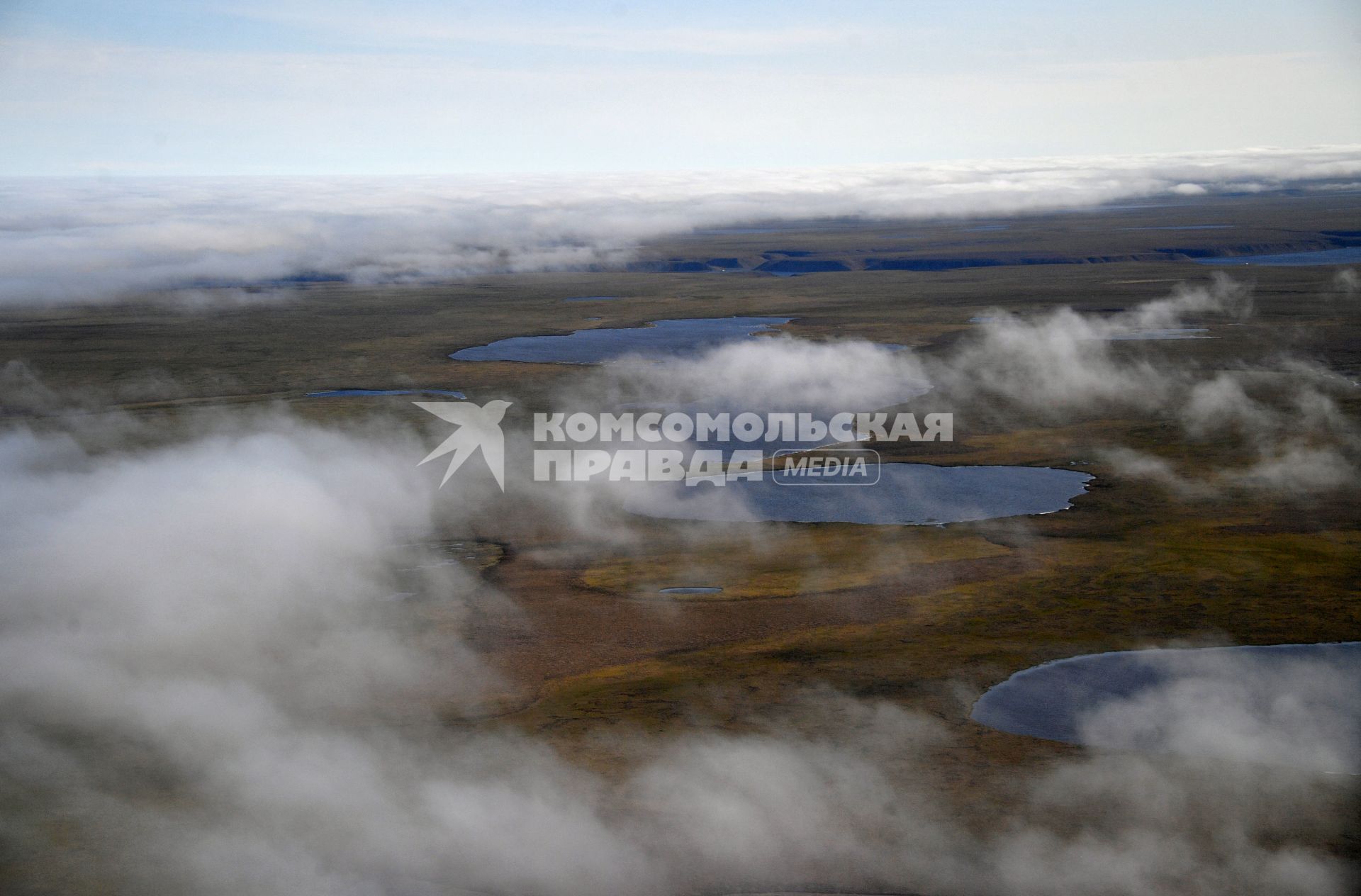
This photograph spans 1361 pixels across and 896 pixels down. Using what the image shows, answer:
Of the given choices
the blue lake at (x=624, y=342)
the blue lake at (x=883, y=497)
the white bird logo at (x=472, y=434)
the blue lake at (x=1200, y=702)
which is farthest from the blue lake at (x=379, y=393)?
the blue lake at (x=1200, y=702)

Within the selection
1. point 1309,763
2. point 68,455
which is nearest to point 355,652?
point 1309,763

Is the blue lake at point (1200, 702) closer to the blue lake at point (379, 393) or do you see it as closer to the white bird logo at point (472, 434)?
the white bird logo at point (472, 434)

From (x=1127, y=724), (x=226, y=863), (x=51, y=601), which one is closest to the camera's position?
(x=226, y=863)

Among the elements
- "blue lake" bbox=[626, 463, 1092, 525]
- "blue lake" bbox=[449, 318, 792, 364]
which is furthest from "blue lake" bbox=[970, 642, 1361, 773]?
"blue lake" bbox=[449, 318, 792, 364]

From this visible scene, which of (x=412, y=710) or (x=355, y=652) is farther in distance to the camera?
(x=355, y=652)

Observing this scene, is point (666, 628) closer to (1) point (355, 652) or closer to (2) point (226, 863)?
(1) point (355, 652)

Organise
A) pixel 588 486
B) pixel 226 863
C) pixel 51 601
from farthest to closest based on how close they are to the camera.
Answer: pixel 588 486 → pixel 51 601 → pixel 226 863

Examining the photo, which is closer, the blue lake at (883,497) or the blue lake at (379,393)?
the blue lake at (883,497)
